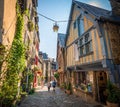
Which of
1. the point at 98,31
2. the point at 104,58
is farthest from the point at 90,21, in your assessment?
the point at 104,58

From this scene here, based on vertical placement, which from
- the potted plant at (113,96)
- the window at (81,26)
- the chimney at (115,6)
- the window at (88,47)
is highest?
the chimney at (115,6)

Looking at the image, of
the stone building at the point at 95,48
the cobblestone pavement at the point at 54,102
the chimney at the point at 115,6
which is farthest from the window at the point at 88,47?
the cobblestone pavement at the point at 54,102

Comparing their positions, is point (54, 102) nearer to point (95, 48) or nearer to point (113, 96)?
point (113, 96)

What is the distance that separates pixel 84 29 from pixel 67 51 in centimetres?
509

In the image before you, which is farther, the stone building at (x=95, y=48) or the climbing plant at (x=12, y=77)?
the stone building at (x=95, y=48)

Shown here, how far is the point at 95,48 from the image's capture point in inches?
327

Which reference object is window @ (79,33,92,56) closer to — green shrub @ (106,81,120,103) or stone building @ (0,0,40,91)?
green shrub @ (106,81,120,103)

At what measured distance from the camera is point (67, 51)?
1455 cm

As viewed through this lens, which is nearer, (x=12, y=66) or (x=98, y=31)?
(x=12, y=66)

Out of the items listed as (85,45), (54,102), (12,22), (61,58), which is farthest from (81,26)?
(61,58)

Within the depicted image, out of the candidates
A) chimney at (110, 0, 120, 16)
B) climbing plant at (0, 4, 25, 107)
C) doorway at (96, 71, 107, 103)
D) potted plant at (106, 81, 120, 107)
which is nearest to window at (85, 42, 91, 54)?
doorway at (96, 71, 107, 103)

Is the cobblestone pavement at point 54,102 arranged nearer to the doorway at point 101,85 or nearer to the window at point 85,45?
the doorway at point 101,85

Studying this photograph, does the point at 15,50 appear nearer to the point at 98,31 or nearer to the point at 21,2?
the point at 21,2

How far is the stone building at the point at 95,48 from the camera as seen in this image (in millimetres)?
7130
